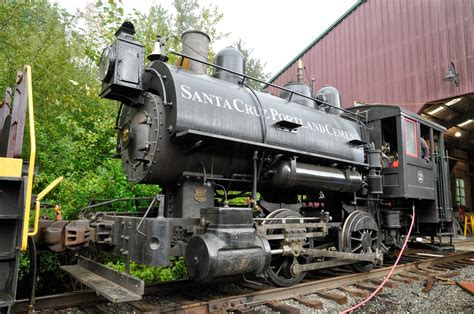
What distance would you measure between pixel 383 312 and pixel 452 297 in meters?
1.53

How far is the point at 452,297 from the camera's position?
507 cm

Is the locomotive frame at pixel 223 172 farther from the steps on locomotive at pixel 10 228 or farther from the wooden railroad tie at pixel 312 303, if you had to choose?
the steps on locomotive at pixel 10 228

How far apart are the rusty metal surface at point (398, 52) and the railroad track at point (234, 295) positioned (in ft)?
28.2

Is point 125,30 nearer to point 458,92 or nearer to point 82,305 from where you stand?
point 82,305

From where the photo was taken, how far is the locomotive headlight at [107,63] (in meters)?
4.26

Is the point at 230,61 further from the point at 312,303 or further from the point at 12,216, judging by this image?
the point at 12,216

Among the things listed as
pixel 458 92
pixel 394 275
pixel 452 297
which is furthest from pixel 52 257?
pixel 458 92

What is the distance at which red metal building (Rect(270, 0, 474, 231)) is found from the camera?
12.2m

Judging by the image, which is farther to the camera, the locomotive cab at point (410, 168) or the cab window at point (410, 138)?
the cab window at point (410, 138)

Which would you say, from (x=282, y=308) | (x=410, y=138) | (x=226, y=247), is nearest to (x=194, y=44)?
(x=226, y=247)

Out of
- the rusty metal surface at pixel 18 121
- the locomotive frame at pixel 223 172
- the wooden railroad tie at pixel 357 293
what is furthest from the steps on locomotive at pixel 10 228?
the wooden railroad tie at pixel 357 293

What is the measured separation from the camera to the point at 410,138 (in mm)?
7246

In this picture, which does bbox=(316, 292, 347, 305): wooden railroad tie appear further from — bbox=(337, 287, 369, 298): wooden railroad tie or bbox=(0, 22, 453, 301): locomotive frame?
bbox=(0, 22, 453, 301): locomotive frame

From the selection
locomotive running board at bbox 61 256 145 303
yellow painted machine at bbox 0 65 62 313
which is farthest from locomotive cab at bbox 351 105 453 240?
yellow painted machine at bbox 0 65 62 313
